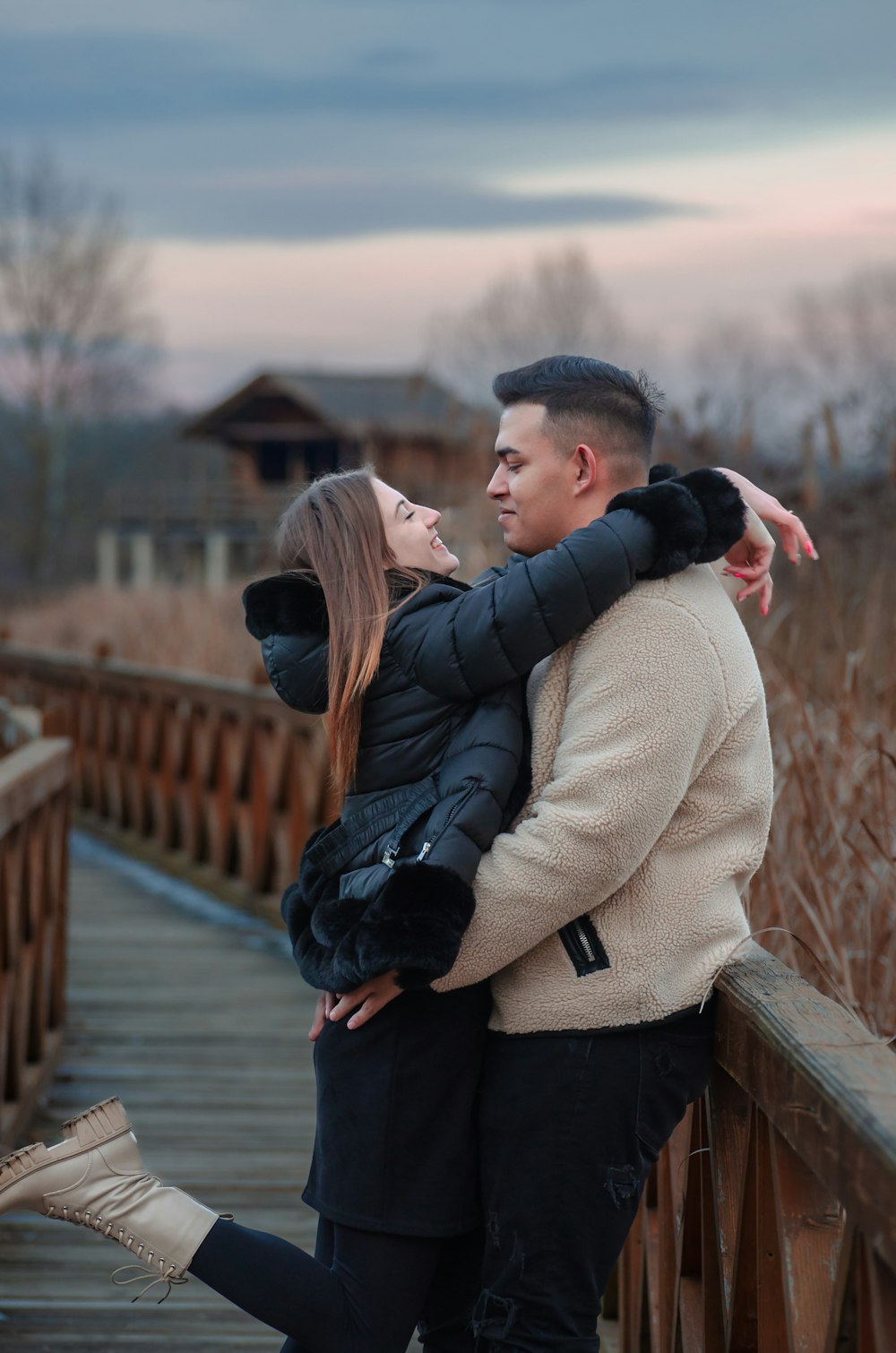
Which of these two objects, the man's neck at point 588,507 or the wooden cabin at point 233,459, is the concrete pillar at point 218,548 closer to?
the wooden cabin at point 233,459

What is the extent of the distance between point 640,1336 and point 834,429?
135 inches

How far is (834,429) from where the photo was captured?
205 inches

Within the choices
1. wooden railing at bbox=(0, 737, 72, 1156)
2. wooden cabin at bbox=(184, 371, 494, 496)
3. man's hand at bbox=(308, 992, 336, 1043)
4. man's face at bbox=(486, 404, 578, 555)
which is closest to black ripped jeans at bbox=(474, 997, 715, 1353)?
man's hand at bbox=(308, 992, 336, 1043)

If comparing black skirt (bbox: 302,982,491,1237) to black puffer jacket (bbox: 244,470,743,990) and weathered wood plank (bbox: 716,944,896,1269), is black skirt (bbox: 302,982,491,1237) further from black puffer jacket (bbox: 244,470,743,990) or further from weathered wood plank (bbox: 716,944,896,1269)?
weathered wood plank (bbox: 716,944,896,1269)

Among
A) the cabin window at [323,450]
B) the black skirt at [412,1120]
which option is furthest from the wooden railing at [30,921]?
the cabin window at [323,450]

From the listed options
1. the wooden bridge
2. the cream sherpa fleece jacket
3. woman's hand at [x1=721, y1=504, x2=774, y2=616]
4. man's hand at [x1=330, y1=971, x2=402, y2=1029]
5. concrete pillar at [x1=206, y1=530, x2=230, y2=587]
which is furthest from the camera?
concrete pillar at [x1=206, y1=530, x2=230, y2=587]

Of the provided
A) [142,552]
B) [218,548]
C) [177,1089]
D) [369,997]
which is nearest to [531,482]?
[369,997]

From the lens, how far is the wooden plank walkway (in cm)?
307

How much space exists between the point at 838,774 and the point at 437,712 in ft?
4.41

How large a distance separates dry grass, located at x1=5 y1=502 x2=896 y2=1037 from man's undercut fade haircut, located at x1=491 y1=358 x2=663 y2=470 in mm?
687

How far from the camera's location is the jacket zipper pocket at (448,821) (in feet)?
5.94

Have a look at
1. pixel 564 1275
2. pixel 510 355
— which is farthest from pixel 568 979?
pixel 510 355

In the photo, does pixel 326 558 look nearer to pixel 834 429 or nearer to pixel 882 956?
pixel 882 956

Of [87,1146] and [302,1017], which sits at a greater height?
[87,1146]
